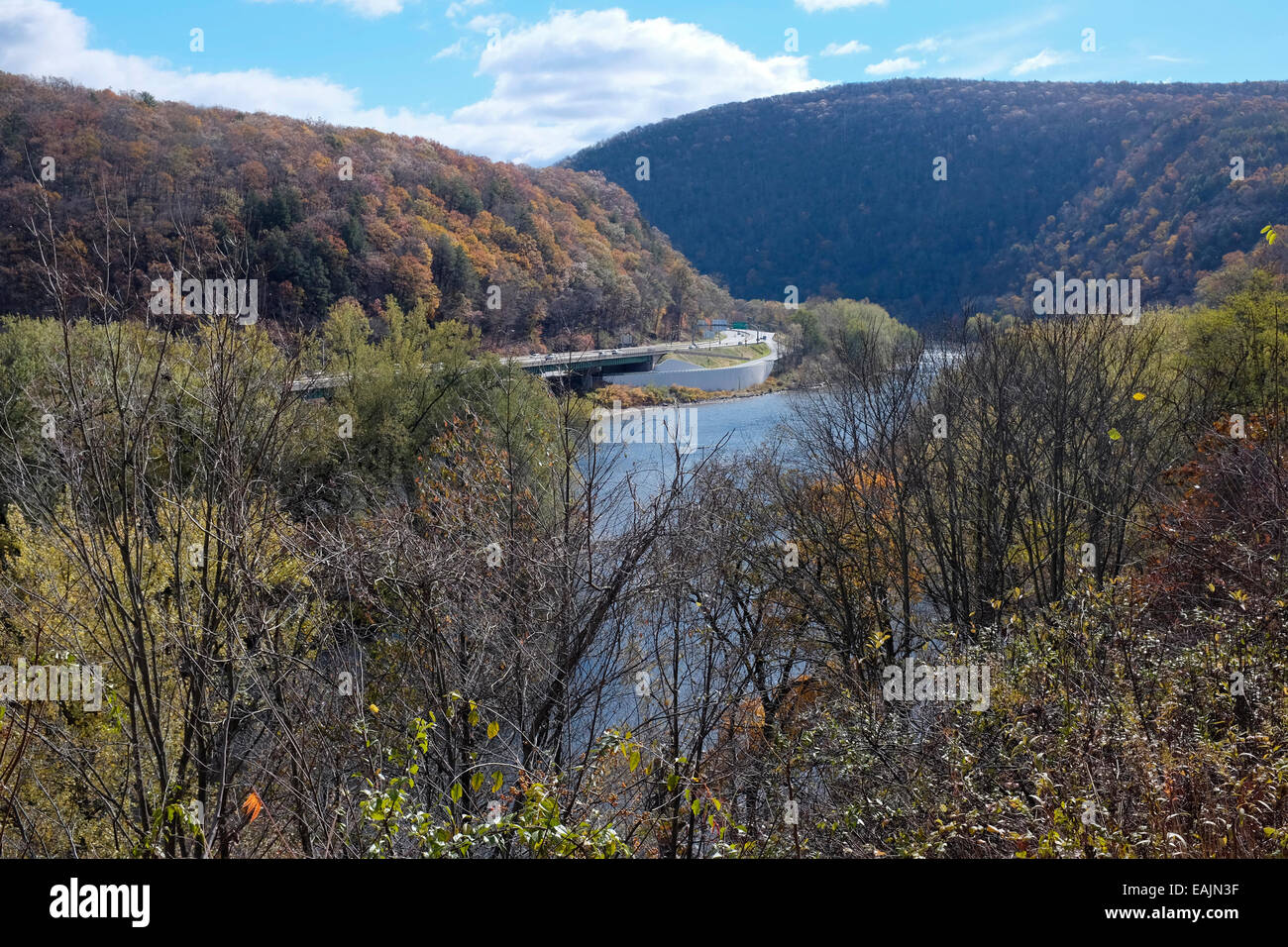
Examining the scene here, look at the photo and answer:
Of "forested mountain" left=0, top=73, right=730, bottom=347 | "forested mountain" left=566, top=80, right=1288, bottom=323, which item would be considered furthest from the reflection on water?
"forested mountain" left=566, top=80, right=1288, bottom=323

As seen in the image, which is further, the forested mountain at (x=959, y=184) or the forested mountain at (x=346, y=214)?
the forested mountain at (x=959, y=184)

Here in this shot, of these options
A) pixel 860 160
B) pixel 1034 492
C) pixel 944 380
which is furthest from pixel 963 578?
pixel 860 160

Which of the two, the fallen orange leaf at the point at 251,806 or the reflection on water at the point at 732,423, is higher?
the reflection on water at the point at 732,423

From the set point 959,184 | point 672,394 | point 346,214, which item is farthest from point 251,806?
point 959,184

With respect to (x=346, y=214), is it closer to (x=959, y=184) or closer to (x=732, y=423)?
(x=732, y=423)

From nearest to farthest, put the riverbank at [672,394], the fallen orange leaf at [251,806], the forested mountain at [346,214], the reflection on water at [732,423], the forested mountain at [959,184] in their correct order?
the fallen orange leaf at [251,806]
the reflection on water at [732,423]
the forested mountain at [346,214]
the riverbank at [672,394]
the forested mountain at [959,184]

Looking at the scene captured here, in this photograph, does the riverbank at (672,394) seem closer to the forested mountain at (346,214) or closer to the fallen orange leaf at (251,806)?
the forested mountain at (346,214)

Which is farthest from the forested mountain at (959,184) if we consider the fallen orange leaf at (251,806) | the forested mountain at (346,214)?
the fallen orange leaf at (251,806)
